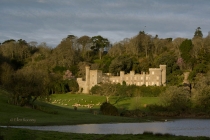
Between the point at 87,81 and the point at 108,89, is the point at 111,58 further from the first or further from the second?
the point at 108,89

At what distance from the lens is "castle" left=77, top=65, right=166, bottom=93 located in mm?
102062

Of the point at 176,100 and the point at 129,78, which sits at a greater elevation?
the point at 129,78

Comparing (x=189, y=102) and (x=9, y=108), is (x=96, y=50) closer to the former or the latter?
(x=189, y=102)

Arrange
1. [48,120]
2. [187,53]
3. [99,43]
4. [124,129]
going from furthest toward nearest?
[99,43] < [187,53] < [48,120] < [124,129]

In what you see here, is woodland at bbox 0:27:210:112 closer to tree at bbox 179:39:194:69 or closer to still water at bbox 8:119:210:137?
tree at bbox 179:39:194:69

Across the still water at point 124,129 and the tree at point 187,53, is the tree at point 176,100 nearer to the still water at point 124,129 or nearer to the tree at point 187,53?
the still water at point 124,129

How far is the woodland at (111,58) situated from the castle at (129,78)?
78.7 inches

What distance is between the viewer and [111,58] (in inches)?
5399

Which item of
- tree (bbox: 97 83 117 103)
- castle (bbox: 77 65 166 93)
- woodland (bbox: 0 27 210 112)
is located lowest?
tree (bbox: 97 83 117 103)

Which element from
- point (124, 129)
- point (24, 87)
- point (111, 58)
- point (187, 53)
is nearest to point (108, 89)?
point (187, 53)

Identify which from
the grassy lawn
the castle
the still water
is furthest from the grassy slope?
the castle

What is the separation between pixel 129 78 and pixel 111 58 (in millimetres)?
30155

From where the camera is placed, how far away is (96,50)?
516 feet

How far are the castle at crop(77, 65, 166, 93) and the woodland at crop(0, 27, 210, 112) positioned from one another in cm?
200
